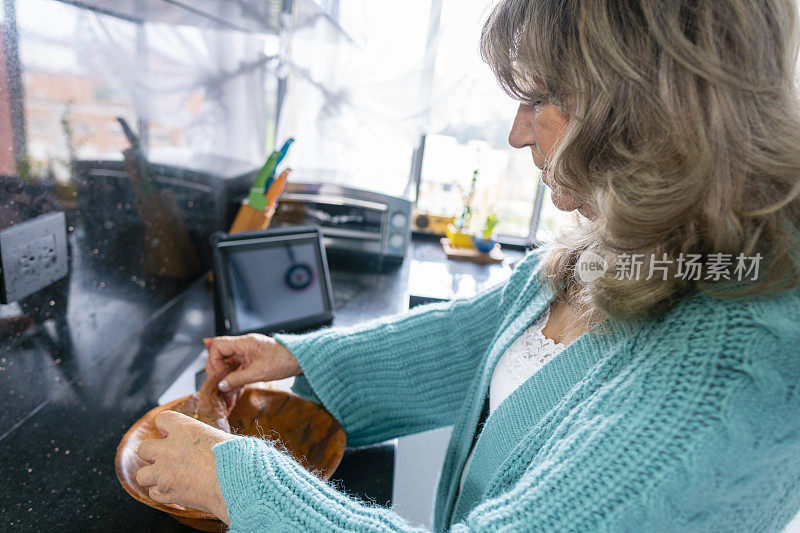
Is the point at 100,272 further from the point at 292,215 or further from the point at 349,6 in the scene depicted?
the point at 349,6

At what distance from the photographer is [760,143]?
17.8 inches

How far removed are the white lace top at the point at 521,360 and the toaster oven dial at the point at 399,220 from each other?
1.00 metres

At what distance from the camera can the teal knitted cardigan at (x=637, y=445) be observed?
15.8 inches

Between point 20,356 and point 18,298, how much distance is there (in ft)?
0.28

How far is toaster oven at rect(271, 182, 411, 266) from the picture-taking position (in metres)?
1.67

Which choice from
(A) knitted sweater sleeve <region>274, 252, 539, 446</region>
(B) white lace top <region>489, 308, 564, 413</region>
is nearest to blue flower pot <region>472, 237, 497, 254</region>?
(A) knitted sweater sleeve <region>274, 252, 539, 446</region>

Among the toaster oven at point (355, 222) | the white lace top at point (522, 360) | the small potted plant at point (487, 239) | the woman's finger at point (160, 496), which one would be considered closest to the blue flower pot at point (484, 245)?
the small potted plant at point (487, 239)

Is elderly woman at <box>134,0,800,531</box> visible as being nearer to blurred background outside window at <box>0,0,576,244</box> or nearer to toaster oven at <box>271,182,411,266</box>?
blurred background outside window at <box>0,0,576,244</box>

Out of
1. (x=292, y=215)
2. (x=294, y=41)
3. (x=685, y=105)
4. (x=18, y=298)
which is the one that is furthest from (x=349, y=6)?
(x=685, y=105)

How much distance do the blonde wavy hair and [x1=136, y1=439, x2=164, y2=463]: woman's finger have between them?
0.50 metres

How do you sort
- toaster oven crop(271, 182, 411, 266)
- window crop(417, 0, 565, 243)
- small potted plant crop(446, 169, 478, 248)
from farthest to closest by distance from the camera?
small potted plant crop(446, 169, 478, 248)
window crop(417, 0, 565, 243)
toaster oven crop(271, 182, 411, 266)

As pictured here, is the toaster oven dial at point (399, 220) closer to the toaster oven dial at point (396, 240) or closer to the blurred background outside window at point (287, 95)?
the toaster oven dial at point (396, 240)

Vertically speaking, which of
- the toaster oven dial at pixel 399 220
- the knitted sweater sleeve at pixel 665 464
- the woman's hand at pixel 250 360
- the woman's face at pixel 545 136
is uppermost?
the woman's face at pixel 545 136

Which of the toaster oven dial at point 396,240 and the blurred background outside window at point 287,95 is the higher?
the blurred background outside window at point 287,95
